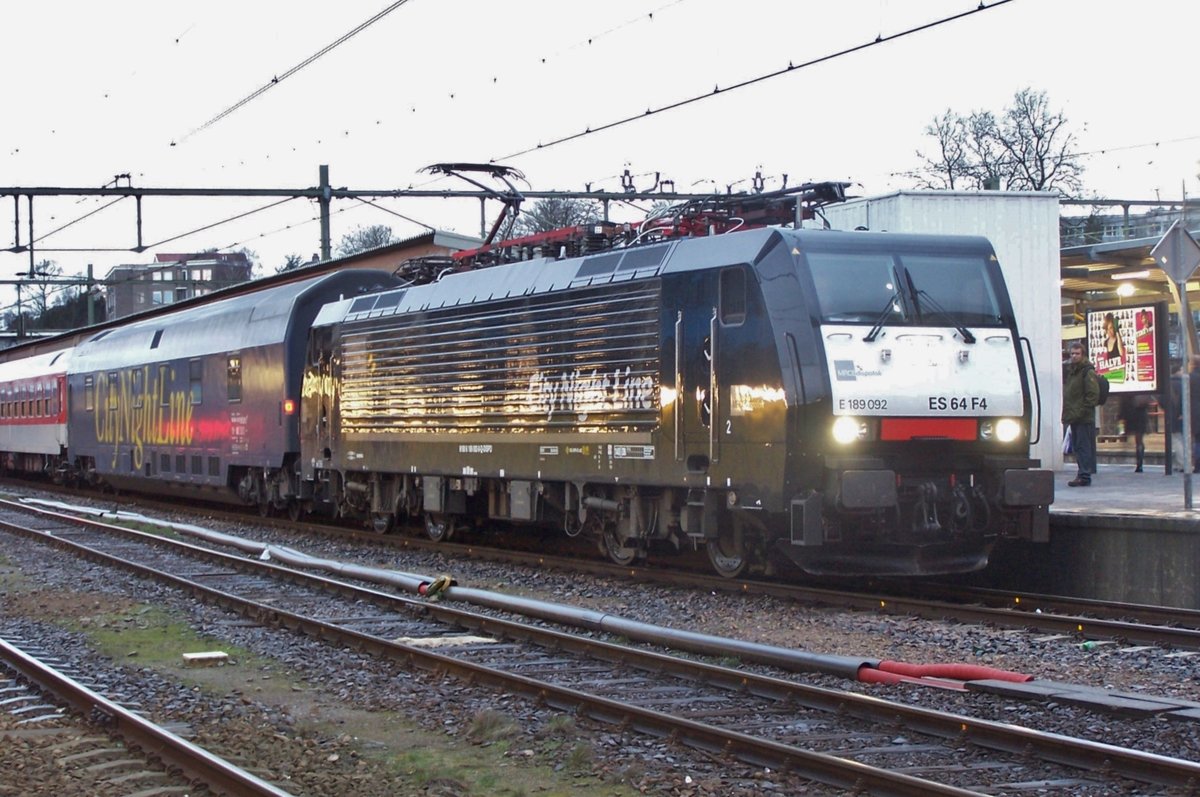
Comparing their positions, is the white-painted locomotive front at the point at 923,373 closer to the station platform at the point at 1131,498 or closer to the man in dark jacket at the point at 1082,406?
the station platform at the point at 1131,498

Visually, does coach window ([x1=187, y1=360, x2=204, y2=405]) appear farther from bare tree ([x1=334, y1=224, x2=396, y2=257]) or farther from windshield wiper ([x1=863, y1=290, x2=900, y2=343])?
bare tree ([x1=334, y1=224, x2=396, y2=257])

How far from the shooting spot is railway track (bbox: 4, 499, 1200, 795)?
6.12m

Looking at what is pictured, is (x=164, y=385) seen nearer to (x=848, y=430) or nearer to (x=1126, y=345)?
(x=1126, y=345)

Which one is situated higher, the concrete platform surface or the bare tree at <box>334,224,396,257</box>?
the bare tree at <box>334,224,396,257</box>

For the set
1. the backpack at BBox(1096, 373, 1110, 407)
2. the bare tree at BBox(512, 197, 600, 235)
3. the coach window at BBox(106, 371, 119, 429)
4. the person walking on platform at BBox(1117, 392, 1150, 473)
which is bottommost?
the person walking on platform at BBox(1117, 392, 1150, 473)

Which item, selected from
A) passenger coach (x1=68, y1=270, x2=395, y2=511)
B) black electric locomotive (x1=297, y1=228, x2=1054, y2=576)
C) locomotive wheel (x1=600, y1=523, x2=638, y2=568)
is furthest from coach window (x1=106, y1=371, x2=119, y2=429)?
locomotive wheel (x1=600, y1=523, x2=638, y2=568)

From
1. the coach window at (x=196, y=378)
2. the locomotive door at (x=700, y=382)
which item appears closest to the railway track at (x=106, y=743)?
the locomotive door at (x=700, y=382)

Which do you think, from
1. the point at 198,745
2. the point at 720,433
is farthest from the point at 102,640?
the point at 720,433

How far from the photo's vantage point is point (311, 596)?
42.2 ft

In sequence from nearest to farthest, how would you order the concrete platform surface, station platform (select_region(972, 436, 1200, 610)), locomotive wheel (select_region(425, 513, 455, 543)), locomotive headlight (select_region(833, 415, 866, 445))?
locomotive headlight (select_region(833, 415, 866, 445))
station platform (select_region(972, 436, 1200, 610))
the concrete platform surface
locomotive wheel (select_region(425, 513, 455, 543))

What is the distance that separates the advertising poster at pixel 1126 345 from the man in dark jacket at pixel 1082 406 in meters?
1.18

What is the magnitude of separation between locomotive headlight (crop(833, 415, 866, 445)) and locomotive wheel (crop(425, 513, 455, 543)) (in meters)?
7.41

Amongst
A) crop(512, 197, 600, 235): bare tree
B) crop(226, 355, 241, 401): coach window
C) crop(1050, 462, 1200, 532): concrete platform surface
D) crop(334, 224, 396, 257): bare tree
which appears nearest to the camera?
crop(1050, 462, 1200, 532): concrete platform surface

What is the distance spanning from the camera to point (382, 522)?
1878 cm
